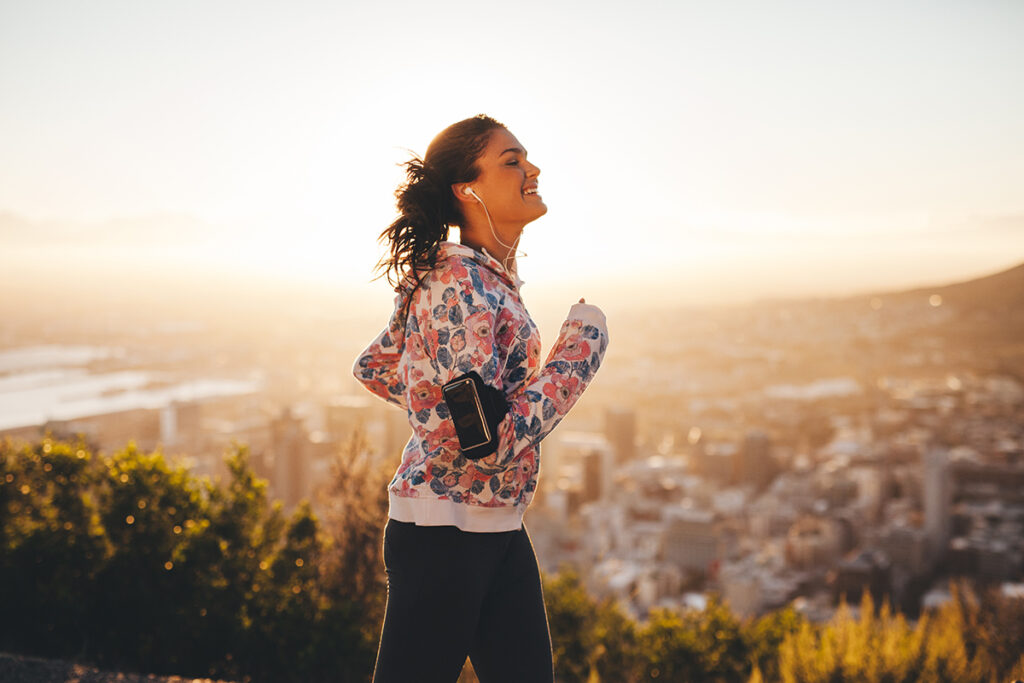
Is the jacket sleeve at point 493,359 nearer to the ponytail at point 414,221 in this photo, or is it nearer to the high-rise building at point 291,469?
the ponytail at point 414,221

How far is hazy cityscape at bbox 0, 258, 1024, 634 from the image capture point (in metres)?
11.9

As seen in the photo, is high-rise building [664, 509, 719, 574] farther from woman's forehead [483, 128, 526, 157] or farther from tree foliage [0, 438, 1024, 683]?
woman's forehead [483, 128, 526, 157]

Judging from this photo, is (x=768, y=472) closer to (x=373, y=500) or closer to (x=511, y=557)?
(x=373, y=500)

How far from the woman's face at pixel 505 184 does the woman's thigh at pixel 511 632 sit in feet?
1.89

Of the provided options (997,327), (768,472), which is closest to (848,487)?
(768,472)

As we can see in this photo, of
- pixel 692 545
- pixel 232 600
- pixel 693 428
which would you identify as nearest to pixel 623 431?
pixel 693 428

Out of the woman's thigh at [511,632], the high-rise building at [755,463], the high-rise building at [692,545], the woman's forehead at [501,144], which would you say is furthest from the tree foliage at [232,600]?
the high-rise building at [755,463]

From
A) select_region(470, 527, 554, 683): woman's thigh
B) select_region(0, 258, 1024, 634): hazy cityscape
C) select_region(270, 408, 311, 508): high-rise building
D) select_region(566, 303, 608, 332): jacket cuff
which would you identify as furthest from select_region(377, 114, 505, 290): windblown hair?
select_region(270, 408, 311, 508): high-rise building

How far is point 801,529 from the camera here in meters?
17.0

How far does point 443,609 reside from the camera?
1.17 metres

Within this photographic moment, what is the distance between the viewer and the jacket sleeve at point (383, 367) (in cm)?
143

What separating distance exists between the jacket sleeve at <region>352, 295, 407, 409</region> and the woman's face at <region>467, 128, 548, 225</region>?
334 millimetres

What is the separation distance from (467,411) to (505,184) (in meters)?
0.44

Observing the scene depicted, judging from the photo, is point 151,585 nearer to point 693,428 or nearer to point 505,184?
point 505,184
